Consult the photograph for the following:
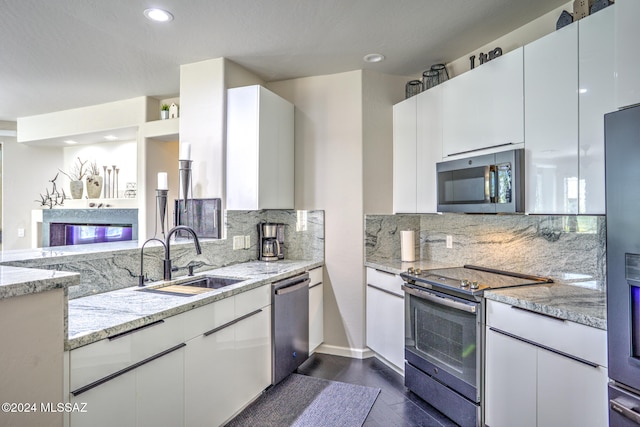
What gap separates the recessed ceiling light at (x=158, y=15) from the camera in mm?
2273

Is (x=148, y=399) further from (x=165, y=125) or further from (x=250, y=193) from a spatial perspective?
(x=165, y=125)

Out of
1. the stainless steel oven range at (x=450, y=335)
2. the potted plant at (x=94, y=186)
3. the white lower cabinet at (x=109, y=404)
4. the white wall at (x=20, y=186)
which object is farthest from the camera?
the white wall at (x=20, y=186)

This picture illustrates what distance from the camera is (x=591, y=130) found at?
181 centimetres

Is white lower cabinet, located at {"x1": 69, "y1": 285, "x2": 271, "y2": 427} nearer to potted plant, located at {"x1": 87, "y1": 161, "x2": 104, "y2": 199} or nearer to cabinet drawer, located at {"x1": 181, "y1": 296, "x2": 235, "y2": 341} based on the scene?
cabinet drawer, located at {"x1": 181, "y1": 296, "x2": 235, "y2": 341}

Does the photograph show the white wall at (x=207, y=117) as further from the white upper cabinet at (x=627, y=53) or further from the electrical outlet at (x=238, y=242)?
the white upper cabinet at (x=627, y=53)

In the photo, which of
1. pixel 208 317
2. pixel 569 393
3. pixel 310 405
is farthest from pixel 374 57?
pixel 310 405

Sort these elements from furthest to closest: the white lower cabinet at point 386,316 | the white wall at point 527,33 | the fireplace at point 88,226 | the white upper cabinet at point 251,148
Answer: the fireplace at point 88,226, the white upper cabinet at point 251,148, the white lower cabinet at point 386,316, the white wall at point 527,33

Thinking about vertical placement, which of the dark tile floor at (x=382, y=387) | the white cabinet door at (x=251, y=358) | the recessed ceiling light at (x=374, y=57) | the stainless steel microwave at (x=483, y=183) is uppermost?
the recessed ceiling light at (x=374, y=57)

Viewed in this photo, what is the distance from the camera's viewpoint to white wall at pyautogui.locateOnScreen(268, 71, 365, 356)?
10.9 ft

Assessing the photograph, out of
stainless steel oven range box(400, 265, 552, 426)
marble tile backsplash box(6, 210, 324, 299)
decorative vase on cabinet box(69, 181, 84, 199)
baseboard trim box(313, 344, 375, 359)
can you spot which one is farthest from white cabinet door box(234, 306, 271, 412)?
decorative vase on cabinet box(69, 181, 84, 199)

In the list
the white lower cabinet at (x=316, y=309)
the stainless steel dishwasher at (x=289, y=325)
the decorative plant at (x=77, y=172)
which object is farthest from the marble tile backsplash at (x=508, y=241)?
the decorative plant at (x=77, y=172)

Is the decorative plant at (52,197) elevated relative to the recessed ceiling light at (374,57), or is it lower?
lower

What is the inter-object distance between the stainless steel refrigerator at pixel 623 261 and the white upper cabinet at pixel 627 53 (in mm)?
118

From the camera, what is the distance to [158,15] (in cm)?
232
